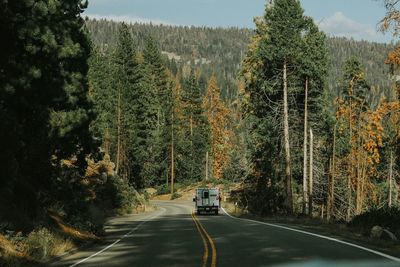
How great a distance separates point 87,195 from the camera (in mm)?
39938

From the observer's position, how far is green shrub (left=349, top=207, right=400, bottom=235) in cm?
1850

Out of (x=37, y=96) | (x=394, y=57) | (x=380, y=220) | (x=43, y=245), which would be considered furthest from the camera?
(x=380, y=220)

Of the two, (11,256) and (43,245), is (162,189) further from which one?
(11,256)

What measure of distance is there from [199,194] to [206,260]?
3472 centimetres

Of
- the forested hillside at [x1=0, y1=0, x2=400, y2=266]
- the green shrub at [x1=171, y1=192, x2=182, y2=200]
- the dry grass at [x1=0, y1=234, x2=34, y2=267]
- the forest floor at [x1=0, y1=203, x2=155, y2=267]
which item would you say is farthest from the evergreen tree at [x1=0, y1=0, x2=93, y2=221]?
the green shrub at [x1=171, y1=192, x2=182, y2=200]

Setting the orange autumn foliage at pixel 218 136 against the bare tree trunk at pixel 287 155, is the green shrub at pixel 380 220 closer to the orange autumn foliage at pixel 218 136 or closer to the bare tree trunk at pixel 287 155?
the bare tree trunk at pixel 287 155

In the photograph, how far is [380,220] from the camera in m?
19.7

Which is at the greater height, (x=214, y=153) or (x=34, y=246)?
(x=214, y=153)

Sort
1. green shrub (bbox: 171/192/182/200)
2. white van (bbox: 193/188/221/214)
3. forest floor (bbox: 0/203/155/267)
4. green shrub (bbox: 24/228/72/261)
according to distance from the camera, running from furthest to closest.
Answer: green shrub (bbox: 171/192/182/200) → white van (bbox: 193/188/221/214) → green shrub (bbox: 24/228/72/261) → forest floor (bbox: 0/203/155/267)

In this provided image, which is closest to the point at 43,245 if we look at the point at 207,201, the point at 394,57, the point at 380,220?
the point at 380,220

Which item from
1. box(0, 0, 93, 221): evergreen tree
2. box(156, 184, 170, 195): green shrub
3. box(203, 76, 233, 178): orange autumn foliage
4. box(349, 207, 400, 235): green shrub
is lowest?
box(349, 207, 400, 235): green shrub

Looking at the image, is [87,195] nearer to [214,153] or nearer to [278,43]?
[278,43]

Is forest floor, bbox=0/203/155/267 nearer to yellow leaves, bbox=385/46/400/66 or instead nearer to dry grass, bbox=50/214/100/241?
dry grass, bbox=50/214/100/241

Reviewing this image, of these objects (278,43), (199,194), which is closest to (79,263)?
(278,43)
